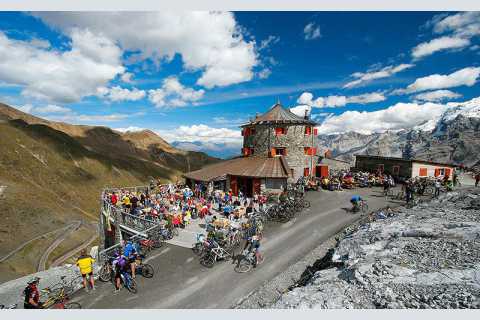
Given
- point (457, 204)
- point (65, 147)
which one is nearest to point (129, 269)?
point (457, 204)

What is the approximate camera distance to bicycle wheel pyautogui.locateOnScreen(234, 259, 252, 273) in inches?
559

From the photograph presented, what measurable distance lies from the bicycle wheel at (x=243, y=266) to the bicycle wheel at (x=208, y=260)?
4.57ft

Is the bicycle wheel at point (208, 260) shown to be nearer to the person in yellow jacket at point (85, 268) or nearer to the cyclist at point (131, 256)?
the cyclist at point (131, 256)

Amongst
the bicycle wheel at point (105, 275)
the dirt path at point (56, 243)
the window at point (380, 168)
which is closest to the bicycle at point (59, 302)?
the bicycle wheel at point (105, 275)

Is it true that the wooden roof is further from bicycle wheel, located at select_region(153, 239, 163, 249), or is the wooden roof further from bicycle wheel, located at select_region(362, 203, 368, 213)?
bicycle wheel, located at select_region(153, 239, 163, 249)

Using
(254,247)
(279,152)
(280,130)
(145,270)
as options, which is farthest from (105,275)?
(280,130)

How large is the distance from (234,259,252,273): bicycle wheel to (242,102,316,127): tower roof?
20.4m

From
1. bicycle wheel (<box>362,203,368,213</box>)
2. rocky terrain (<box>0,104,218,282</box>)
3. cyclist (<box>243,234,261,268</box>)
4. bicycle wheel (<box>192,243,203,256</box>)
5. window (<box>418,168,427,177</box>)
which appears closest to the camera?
cyclist (<box>243,234,261,268</box>)

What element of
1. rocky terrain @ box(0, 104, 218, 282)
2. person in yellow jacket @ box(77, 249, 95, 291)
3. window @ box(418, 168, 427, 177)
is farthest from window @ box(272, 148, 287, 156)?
rocky terrain @ box(0, 104, 218, 282)

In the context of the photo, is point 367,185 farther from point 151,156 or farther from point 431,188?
point 151,156

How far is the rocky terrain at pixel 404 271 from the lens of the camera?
27.3 feet

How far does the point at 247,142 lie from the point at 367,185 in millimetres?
15967

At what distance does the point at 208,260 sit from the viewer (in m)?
15.0

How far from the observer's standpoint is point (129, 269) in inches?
504
